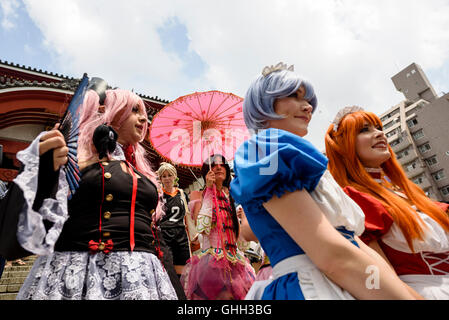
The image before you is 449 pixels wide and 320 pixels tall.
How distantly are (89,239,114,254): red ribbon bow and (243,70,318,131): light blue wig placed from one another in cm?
100

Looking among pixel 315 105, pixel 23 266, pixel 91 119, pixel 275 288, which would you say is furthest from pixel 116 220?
pixel 23 266

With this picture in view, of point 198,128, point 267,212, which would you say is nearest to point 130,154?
point 267,212

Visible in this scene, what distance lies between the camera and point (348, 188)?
1918 mm

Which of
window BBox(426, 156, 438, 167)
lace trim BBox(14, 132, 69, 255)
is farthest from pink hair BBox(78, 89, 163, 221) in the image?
window BBox(426, 156, 438, 167)

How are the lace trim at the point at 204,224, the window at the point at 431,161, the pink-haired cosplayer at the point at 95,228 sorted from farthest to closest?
the window at the point at 431,161 < the lace trim at the point at 204,224 < the pink-haired cosplayer at the point at 95,228

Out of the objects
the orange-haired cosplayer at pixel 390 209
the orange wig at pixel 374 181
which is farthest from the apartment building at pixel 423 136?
the orange-haired cosplayer at pixel 390 209

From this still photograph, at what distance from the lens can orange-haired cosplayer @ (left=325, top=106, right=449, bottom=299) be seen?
5.59 feet

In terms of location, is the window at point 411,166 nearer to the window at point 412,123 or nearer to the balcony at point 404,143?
the balcony at point 404,143

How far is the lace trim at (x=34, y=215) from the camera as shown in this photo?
3.81ft

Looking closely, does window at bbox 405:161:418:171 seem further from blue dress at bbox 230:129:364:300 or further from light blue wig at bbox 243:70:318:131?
blue dress at bbox 230:129:364:300

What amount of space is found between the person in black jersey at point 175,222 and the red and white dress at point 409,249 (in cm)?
241
